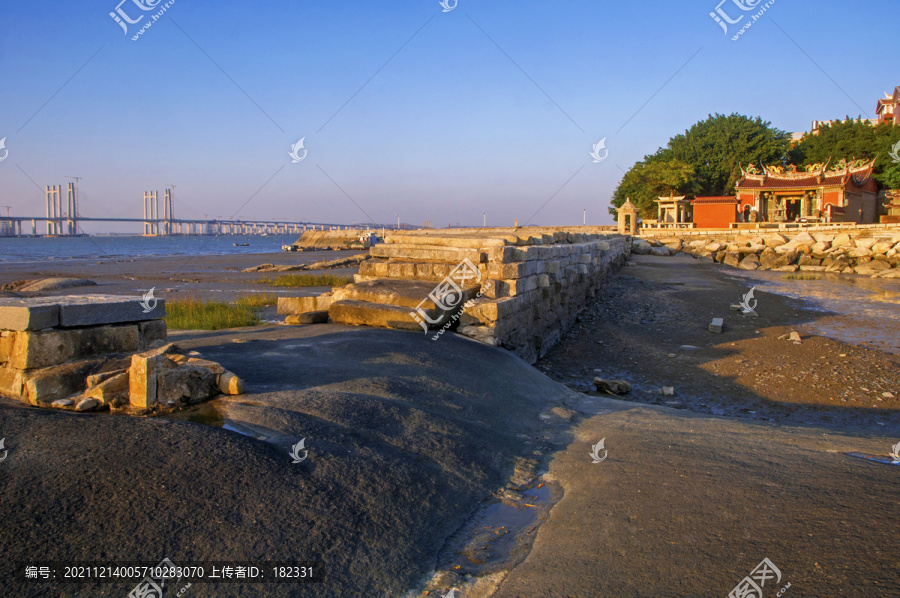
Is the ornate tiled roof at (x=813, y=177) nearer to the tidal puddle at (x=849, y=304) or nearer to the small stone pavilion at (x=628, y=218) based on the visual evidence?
the small stone pavilion at (x=628, y=218)

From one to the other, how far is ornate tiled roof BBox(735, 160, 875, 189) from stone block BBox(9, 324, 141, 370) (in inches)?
1866

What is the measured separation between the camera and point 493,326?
860 cm

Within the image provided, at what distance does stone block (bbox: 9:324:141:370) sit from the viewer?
4926mm

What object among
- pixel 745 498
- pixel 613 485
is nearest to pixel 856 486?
pixel 745 498

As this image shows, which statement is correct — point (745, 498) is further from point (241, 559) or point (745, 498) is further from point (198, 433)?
point (198, 433)

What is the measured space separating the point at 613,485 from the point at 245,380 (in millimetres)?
3521

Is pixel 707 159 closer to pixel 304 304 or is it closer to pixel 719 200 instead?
pixel 719 200
